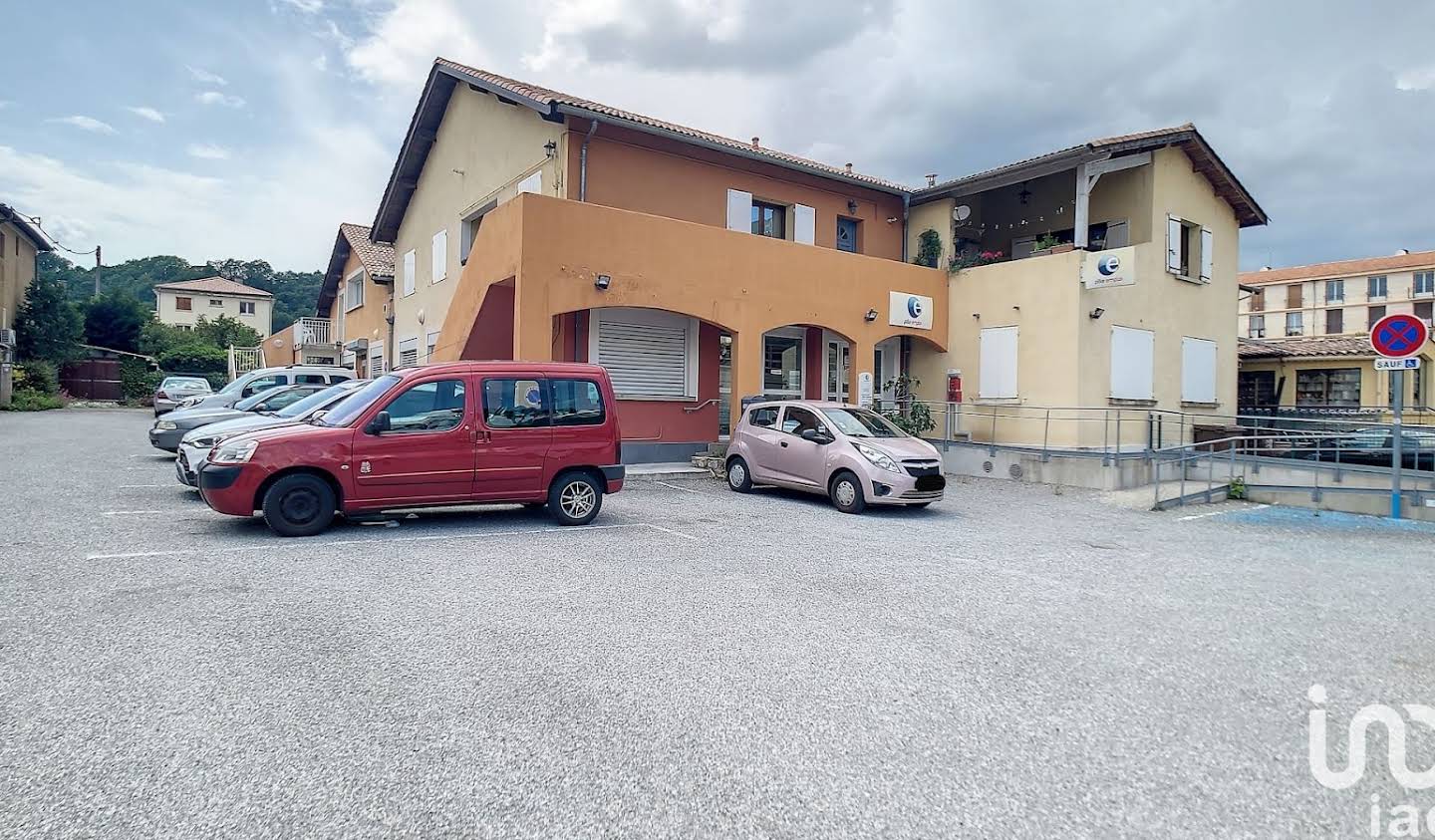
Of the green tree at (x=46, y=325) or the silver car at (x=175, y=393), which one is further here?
the green tree at (x=46, y=325)

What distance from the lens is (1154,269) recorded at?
17359mm

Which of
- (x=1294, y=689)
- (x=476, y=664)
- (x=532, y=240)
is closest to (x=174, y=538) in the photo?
(x=476, y=664)

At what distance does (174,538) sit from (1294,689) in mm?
8672

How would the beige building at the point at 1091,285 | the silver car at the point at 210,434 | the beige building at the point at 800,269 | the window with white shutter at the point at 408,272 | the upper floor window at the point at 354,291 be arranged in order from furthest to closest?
the upper floor window at the point at 354,291, the window with white shutter at the point at 408,272, the beige building at the point at 1091,285, the beige building at the point at 800,269, the silver car at the point at 210,434

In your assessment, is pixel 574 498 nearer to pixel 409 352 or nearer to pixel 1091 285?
pixel 1091 285

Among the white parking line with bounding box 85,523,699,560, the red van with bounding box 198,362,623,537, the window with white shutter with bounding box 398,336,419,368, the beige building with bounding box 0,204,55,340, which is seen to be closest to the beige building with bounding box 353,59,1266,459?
the window with white shutter with bounding box 398,336,419,368

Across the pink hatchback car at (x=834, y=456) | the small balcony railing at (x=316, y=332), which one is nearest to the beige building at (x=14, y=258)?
the small balcony railing at (x=316, y=332)

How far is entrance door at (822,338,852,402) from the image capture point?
58.4 feet

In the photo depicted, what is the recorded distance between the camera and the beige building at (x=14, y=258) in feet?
96.2

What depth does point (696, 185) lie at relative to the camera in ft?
51.7

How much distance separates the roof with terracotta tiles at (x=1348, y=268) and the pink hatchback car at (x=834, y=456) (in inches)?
2267

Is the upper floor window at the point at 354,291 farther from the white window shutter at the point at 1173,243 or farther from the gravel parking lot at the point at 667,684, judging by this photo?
the white window shutter at the point at 1173,243

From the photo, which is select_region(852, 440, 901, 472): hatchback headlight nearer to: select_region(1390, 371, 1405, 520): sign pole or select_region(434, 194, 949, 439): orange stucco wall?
select_region(434, 194, 949, 439): orange stucco wall

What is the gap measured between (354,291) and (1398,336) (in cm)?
2984
